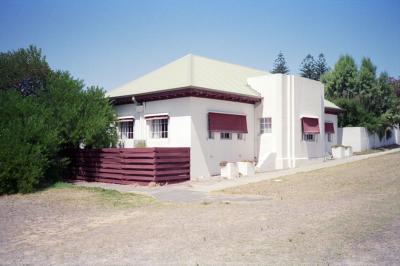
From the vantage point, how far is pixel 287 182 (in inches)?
620

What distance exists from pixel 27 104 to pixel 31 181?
344cm

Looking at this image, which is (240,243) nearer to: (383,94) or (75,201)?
(75,201)

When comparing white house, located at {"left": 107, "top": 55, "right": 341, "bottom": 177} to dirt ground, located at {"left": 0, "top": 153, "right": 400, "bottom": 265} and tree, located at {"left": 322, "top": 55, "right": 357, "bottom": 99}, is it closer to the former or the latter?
dirt ground, located at {"left": 0, "top": 153, "right": 400, "bottom": 265}

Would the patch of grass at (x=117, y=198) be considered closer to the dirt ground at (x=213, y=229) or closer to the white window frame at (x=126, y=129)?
the dirt ground at (x=213, y=229)

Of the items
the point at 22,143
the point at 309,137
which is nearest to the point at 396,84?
the point at 309,137

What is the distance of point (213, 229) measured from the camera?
8.15m

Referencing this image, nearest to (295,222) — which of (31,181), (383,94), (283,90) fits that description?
(31,181)

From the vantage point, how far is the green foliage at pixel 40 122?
14.7 meters

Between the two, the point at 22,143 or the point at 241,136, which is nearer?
the point at 22,143


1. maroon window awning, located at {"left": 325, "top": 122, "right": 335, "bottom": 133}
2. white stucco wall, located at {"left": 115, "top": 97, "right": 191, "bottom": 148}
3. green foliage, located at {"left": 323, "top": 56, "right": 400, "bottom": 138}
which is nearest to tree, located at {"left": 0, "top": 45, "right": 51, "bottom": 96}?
white stucco wall, located at {"left": 115, "top": 97, "right": 191, "bottom": 148}

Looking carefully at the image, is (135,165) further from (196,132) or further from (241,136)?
(241,136)

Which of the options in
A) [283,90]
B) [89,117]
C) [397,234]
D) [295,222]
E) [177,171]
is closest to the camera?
[397,234]

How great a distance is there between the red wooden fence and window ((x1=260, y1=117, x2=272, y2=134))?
608 cm

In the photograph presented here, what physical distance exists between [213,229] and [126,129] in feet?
48.8
